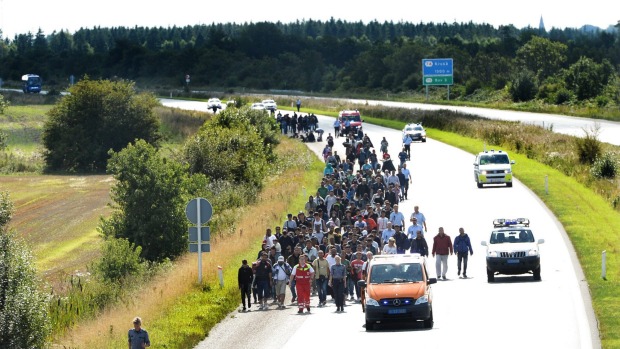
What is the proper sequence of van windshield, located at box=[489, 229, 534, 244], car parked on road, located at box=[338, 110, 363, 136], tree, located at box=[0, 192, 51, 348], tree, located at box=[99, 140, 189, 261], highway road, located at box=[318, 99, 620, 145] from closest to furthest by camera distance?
1. tree, located at box=[0, 192, 51, 348]
2. van windshield, located at box=[489, 229, 534, 244]
3. tree, located at box=[99, 140, 189, 261]
4. highway road, located at box=[318, 99, 620, 145]
5. car parked on road, located at box=[338, 110, 363, 136]

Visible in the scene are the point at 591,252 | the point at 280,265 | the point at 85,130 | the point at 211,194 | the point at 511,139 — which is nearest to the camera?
the point at 280,265

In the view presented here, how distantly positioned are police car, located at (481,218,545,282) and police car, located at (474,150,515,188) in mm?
20557

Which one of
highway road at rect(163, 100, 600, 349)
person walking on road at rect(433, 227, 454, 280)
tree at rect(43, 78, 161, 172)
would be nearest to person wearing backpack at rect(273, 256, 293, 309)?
highway road at rect(163, 100, 600, 349)

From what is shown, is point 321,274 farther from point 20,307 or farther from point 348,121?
point 348,121

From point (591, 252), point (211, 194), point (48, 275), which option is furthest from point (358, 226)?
point (211, 194)

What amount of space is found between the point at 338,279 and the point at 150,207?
1962 centimetres

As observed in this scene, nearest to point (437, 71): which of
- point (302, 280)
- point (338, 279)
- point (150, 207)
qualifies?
point (150, 207)

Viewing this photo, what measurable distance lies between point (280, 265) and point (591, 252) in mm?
11206

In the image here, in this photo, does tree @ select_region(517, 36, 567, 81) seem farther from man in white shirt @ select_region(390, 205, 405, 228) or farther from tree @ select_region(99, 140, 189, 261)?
man in white shirt @ select_region(390, 205, 405, 228)

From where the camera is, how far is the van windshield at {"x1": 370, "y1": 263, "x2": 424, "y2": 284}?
24.2 meters

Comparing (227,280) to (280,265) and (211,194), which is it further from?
(211,194)

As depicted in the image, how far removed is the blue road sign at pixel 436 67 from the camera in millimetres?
104625

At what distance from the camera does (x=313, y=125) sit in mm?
79062

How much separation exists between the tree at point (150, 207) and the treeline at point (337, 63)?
6937 cm
